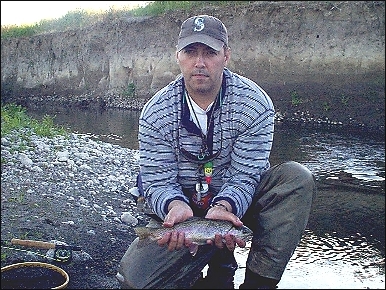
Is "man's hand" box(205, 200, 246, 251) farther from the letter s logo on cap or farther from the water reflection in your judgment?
the letter s logo on cap

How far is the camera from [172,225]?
3213 millimetres

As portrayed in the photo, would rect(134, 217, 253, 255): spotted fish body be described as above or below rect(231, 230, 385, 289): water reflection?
above

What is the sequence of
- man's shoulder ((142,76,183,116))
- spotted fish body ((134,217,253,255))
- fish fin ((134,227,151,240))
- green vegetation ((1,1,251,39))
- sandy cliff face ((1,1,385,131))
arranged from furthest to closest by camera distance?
green vegetation ((1,1,251,39))
sandy cliff face ((1,1,385,131))
man's shoulder ((142,76,183,116))
fish fin ((134,227,151,240))
spotted fish body ((134,217,253,255))

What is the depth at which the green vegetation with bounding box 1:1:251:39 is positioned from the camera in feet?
69.4

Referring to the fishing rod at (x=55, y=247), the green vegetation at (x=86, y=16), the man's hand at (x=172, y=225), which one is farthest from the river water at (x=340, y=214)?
the green vegetation at (x=86, y=16)

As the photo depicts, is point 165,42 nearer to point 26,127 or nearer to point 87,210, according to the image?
point 26,127

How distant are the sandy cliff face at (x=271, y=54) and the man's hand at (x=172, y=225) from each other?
40.7ft

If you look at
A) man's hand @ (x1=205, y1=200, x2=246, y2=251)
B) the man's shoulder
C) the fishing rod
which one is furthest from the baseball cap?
the fishing rod

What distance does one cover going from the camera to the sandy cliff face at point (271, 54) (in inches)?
631

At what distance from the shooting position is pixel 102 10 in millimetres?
25578

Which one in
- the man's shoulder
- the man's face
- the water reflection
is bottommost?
the water reflection

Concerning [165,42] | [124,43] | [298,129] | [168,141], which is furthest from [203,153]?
[124,43]

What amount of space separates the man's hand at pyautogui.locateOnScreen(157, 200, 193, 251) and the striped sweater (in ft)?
0.80

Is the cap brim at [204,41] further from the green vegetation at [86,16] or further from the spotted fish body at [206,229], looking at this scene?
the green vegetation at [86,16]
